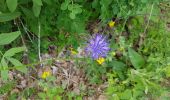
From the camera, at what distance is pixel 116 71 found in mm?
2787

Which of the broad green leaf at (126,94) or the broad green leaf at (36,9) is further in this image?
the broad green leaf at (126,94)

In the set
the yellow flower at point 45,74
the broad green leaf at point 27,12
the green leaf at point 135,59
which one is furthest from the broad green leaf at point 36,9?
the green leaf at point 135,59

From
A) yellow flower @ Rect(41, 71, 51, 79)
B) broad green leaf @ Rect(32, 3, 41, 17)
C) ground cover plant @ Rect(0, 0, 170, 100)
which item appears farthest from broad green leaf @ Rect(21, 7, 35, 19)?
yellow flower @ Rect(41, 71, 51, 79)

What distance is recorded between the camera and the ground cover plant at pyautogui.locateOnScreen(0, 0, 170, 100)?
101 inches

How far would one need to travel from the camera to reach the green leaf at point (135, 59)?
2801 mm

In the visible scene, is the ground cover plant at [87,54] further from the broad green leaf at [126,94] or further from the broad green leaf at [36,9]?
the broad green leaf at [36,9]

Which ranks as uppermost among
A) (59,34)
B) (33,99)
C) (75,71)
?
(59,34)

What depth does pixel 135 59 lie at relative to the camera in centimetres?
281

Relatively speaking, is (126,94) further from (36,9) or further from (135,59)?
(36,9)

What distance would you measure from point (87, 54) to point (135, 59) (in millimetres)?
472

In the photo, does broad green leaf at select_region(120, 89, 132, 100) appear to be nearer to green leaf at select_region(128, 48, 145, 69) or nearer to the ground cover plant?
the ground cover plant

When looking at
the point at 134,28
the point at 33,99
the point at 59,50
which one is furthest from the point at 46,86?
the point at 134,28

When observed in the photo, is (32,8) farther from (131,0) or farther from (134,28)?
(134,28)

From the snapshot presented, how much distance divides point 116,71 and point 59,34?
54cm
